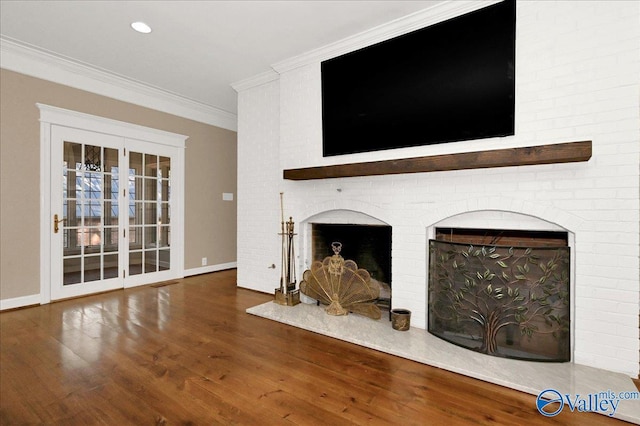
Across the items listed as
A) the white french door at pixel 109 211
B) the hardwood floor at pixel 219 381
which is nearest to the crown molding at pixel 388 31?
the white french door at pixel 109 211

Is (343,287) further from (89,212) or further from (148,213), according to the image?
(89,212)

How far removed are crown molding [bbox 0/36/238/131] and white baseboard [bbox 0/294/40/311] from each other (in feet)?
8.18

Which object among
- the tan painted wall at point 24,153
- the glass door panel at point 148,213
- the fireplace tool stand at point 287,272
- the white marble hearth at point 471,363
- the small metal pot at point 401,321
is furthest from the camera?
the glass door panel at point 148,213

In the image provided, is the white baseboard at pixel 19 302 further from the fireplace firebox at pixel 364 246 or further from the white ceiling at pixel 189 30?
the fireplace firebox at pixel 364 246

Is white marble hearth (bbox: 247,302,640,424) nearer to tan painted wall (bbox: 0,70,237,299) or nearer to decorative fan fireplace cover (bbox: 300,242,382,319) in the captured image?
decorative fan fireplace cover (bbox: 300,242,382,319)

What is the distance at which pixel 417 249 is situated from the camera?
2.74 meters

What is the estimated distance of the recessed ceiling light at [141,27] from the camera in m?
2.93

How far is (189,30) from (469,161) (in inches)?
113

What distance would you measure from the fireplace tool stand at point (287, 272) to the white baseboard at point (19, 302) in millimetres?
2751

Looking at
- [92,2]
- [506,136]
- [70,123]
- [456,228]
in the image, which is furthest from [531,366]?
[70,123]

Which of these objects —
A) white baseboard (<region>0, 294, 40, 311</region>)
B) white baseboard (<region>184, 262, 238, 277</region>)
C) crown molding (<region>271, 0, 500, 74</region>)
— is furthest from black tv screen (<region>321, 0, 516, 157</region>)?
white baseboard (<region>0, 294, 40, 311</region>)

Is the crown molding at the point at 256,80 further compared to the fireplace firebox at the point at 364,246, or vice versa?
the crown molding at the point at 256,80

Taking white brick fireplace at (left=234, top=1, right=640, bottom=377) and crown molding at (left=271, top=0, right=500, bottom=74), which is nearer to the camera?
white brick fireplace at (left=234, top=1, right=640, bottom=377)

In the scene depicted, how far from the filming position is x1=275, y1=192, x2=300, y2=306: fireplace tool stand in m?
3.42
